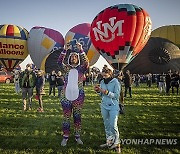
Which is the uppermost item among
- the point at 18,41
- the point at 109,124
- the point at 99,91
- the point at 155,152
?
the point at 18,41

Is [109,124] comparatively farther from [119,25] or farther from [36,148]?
[119,25]

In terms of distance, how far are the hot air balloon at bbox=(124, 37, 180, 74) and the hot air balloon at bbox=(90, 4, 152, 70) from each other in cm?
2361

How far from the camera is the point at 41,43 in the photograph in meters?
29.8

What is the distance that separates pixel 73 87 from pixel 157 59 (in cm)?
3443

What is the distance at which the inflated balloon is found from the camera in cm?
2911

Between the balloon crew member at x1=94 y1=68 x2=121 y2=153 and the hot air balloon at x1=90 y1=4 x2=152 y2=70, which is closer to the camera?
the balloon crew member at x1=94 y1=68 x2=121 y2=153

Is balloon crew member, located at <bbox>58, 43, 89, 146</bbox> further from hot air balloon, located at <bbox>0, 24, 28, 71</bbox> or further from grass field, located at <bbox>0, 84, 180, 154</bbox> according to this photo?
hot air balloon, located at <bbox>0, 24, 28, 71</bbox>

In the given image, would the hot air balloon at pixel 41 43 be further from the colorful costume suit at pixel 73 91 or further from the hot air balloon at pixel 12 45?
the colorful costume suit at pixel 73 91

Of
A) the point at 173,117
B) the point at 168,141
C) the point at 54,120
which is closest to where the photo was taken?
the point at 168,141

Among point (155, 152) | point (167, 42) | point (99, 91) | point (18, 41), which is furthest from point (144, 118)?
point (167, 42)

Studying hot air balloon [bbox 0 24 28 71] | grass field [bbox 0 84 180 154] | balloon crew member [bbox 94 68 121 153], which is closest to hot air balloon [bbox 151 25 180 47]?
hot air balloon [bbox 0 24 28 71]

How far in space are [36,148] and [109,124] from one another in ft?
5.84

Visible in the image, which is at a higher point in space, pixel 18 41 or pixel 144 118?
pixel 18 41

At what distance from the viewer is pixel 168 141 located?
6.34m
